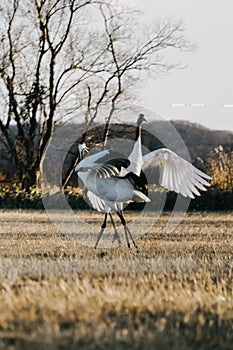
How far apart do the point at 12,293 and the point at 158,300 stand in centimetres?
107

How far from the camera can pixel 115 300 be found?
18.8 feet

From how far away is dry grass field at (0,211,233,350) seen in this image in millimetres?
4699

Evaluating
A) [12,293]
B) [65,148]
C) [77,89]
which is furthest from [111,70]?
[12,293]

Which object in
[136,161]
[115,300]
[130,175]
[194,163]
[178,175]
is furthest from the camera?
[194,163]

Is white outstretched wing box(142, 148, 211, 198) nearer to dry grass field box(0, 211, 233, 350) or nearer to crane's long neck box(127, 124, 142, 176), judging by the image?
crane's long neck box(127, 124, 142, 176)

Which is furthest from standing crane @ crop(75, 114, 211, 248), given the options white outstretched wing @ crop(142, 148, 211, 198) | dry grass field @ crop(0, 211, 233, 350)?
dry grass field @ crop(0, 211, 233, 350)

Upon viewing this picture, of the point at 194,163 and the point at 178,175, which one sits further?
the point at 194,163

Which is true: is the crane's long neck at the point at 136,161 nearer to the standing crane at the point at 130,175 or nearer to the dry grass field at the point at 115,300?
the standing crane at the point at 130,175

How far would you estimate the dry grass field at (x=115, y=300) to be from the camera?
4.70 metres

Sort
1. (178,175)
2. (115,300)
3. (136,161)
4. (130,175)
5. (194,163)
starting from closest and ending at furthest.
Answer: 1. (115,300)
2. (136,161)
3. (130,175)
4. (178,175)
5. (194,163)

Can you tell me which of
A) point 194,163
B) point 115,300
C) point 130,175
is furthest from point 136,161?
point 194,163

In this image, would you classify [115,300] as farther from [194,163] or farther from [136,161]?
[194,163]

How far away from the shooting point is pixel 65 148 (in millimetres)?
29672

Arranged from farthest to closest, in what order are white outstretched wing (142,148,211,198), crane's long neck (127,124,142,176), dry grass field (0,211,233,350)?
1. white outstretched wing (142,148,211,198)
2. crane's long neck (127,124,142,176)
3. dry grass field (0,211,233,350)
